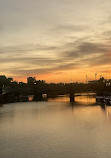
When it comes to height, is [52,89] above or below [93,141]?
above

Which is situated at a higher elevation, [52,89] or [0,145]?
[52,89]

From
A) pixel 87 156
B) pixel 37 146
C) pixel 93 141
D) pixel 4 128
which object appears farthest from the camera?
pixel 4 128

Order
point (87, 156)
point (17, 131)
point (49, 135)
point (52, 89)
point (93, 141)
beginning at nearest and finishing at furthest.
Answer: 1. point (87, 156)
2. point (93, 141)
3. point (49, 135)
4. point (17, 131)
5. point (52, 89)

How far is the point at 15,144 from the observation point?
43.6m

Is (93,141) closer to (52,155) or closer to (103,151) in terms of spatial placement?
(103,151)

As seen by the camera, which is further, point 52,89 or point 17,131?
point 52,89

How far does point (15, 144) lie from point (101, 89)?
134m

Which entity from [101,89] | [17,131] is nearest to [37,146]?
[17,131]

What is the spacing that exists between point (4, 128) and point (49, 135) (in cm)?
1584

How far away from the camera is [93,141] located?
1759 inches

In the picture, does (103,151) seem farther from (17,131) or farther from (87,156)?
(17,131)

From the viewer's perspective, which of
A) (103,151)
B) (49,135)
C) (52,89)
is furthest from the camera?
(52,89)

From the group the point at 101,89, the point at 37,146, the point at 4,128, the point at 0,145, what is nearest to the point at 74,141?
the point at 37,146

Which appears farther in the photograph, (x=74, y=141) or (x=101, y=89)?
(x=101, y=89)
